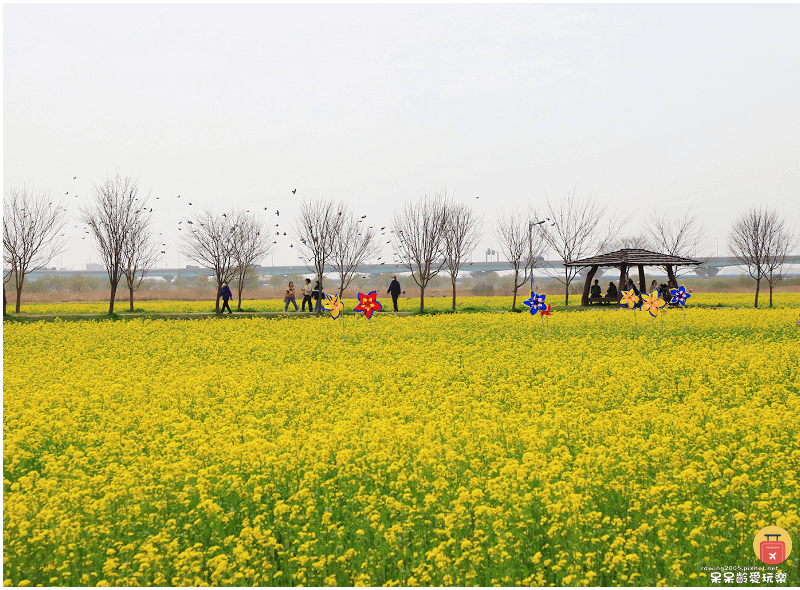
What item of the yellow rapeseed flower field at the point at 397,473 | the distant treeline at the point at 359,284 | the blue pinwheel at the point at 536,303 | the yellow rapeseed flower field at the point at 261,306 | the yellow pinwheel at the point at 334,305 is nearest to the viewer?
the yellow rapeseed flower field at the point at 397,473

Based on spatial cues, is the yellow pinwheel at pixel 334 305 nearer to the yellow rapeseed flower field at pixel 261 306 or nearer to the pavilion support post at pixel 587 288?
the yellow rapeseed flower field at pixel 261 306

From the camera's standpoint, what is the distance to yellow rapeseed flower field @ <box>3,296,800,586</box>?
4.79 m

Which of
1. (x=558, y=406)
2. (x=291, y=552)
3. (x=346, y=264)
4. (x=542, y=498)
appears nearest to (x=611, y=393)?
(x=558, y=406)

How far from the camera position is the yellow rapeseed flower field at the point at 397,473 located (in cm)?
479

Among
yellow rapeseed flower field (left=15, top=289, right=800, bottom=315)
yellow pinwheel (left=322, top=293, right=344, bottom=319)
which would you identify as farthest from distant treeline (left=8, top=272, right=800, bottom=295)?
yellow pinwheel (left=322, top=293, right=344, bottom=319)

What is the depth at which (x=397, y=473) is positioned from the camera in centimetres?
664

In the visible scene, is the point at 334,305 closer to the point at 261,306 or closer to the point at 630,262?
the point at 630,262

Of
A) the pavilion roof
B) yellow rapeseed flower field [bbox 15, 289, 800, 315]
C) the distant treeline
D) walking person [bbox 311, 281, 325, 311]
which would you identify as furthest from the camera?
the distant treeline

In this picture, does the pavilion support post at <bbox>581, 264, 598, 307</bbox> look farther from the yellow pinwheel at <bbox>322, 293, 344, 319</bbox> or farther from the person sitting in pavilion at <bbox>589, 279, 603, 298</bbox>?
the yellow pinwheel at <bbox>322, 293, 344, 319</bbox>

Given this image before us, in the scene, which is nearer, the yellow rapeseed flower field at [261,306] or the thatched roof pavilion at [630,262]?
the thatched roof pavilion at [630,262]

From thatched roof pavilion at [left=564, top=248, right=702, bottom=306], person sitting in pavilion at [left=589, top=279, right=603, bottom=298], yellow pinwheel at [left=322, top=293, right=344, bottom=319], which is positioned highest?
thatched roof pavilion at [left=564, top=248, right=702, bottom=306]

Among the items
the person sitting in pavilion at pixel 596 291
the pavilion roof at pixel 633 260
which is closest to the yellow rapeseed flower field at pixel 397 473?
the pavilion roof at pixel 633 260

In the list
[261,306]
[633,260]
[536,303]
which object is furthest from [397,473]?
[261,306]

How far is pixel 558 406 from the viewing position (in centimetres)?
977
